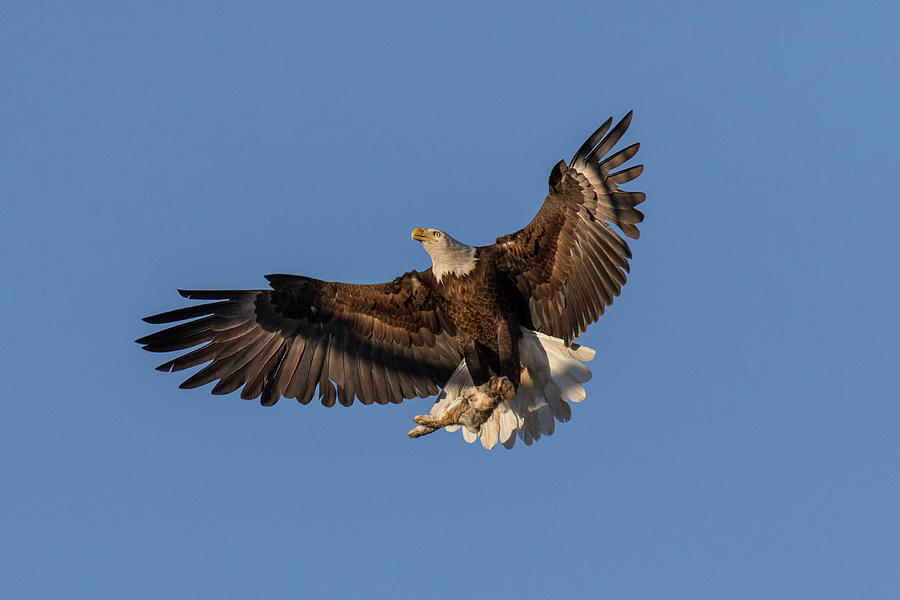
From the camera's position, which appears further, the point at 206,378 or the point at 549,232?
the point at 206,378

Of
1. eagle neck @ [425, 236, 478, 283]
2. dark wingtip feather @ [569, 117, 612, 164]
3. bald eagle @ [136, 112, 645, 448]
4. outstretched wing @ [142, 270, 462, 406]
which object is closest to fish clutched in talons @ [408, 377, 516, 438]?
bald eagle @ [136, 112, 645, 448]

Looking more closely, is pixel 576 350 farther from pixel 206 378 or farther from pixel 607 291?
pixel 206 378

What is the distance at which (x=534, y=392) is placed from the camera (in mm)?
10758

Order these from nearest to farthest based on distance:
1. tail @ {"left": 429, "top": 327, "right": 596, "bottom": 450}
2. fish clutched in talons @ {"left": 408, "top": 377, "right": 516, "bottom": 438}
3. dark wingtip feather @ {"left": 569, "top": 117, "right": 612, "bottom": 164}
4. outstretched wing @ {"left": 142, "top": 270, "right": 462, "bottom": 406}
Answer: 1. dark wingtip feather @ {"left": 569, "top": 117, "right": 612, "bottom": 164}
2. fish clutched in talons @ {"left": 408, "top": 377, "right": 516, "bottom": 438}
3. tail @ {"left": 429, "top": 327, "right": 596, "bottom": 450}
4. outstretched wing @ {"left": 142, "top": 270, "right": 462, "bottom": 406}

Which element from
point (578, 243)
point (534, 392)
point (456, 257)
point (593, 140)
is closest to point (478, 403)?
point (534, 392)

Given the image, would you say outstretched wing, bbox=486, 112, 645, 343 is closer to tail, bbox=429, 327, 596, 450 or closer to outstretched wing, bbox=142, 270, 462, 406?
tail, bbox=429, 327, 596, 450

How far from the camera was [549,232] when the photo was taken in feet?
33.6

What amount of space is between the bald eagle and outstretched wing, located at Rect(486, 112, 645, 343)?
0.04 ft

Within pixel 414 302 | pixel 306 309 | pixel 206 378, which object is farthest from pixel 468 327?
pixel 206 378

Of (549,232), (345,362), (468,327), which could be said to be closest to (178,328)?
(345,362)

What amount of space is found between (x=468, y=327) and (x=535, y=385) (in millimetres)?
752

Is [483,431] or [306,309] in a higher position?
[306,309]

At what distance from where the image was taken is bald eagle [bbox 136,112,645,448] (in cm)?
1005

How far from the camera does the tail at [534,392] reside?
10.6m
